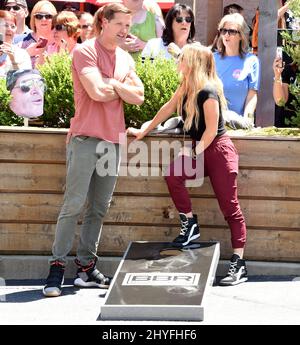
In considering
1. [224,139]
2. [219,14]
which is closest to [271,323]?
[224,139]

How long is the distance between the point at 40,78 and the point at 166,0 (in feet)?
13.4

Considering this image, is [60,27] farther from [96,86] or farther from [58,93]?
[96,86]

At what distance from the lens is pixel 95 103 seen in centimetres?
664

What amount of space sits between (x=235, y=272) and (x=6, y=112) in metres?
2.25

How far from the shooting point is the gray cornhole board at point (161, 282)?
605 cm

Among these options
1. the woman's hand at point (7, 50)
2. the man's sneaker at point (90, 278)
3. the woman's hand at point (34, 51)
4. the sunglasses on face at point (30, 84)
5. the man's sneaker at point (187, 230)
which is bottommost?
the man's sneaker at point (90, 278)

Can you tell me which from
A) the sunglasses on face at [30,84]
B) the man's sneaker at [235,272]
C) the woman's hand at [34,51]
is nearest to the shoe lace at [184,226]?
the man's sneaker at [235,272]

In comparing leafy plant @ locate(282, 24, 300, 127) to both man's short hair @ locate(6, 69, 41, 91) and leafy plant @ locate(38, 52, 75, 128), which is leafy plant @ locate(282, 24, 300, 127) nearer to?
leafy plant @ locate(38, 52, 75, 128)

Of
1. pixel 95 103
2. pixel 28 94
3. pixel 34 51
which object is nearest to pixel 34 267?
pixel 28 94

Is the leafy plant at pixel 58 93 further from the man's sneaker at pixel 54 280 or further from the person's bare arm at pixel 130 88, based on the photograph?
the man's sneaker at pixel 54 280

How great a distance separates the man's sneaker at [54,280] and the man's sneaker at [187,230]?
3.02 ft

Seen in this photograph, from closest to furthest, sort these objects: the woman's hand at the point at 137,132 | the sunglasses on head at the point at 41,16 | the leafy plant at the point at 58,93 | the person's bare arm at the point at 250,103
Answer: the woman's hand at the point at 137,132, the leafy plant at the point at 58,93, the person's bare arm at the point at 250,103, the sunglasses on head at the point at 41,16

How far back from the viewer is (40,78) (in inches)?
288

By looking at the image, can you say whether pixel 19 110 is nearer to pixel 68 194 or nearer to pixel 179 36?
pixel 68 194
